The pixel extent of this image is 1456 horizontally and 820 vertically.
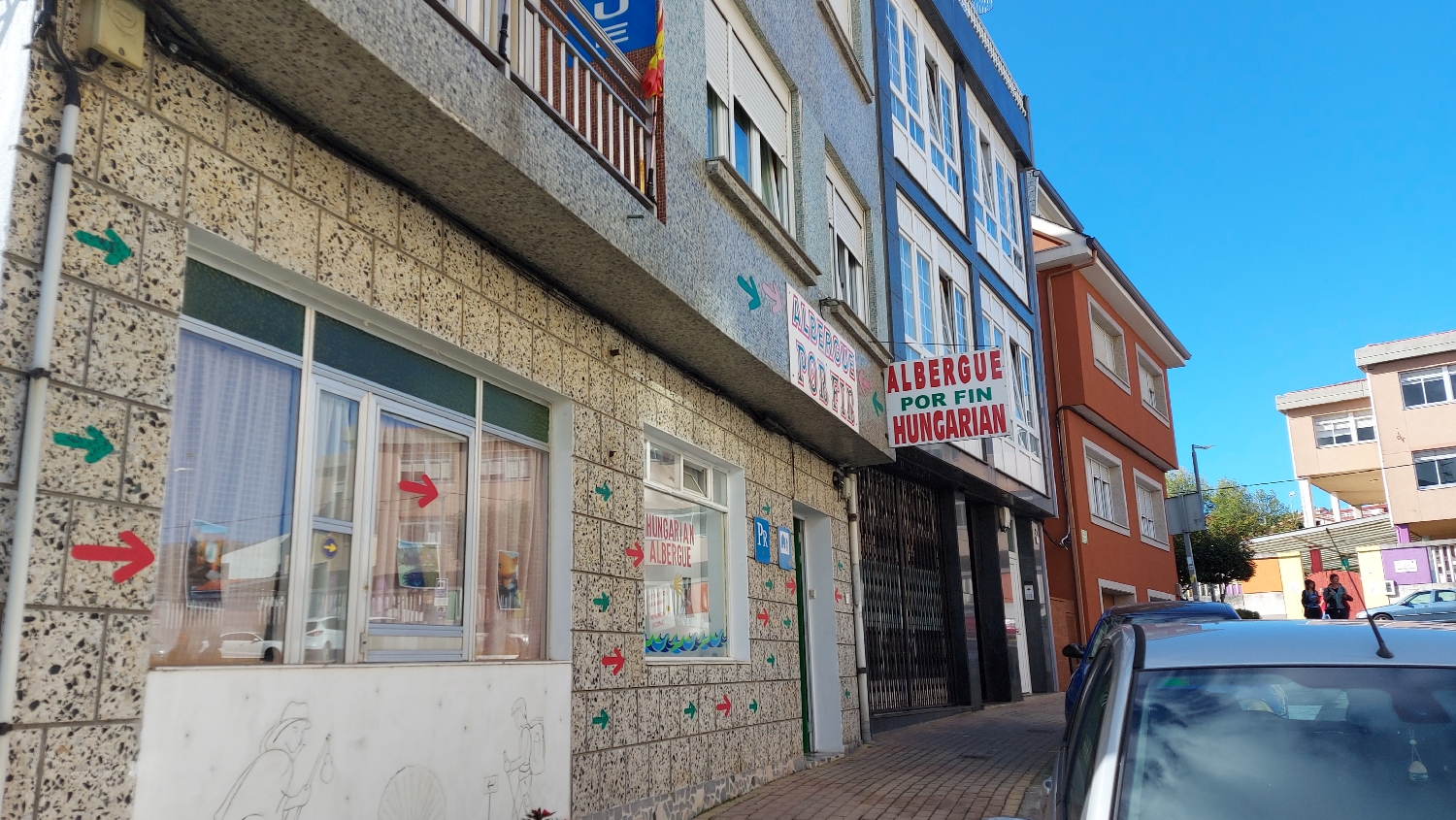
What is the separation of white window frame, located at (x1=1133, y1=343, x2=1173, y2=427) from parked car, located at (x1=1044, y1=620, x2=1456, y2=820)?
27.9m

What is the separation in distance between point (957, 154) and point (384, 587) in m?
15.6

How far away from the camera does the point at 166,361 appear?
167 inches

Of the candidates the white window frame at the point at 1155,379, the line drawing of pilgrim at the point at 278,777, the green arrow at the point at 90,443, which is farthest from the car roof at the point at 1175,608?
the white window frame at the point at 1155,379

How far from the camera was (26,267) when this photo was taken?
3.76 m

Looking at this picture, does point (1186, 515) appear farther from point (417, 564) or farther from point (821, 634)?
point (417, 564)

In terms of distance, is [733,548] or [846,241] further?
[846,241]

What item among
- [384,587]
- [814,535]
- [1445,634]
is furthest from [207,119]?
[814,535]

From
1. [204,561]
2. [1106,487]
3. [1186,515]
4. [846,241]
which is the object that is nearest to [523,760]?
[204,561]

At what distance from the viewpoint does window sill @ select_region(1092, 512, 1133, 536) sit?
2481cm

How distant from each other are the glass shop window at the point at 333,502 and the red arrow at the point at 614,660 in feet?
1.71

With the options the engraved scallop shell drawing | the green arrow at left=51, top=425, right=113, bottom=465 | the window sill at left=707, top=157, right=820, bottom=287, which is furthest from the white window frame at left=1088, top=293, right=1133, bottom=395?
the green arrow at left=51, top=425, right=113, bottom=465

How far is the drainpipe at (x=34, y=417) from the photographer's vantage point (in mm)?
3502

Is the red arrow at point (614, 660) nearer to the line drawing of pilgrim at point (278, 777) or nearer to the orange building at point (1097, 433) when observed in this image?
the line drawing of pilgrim at point (278, 777)

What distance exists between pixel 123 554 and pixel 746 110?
7.35m
